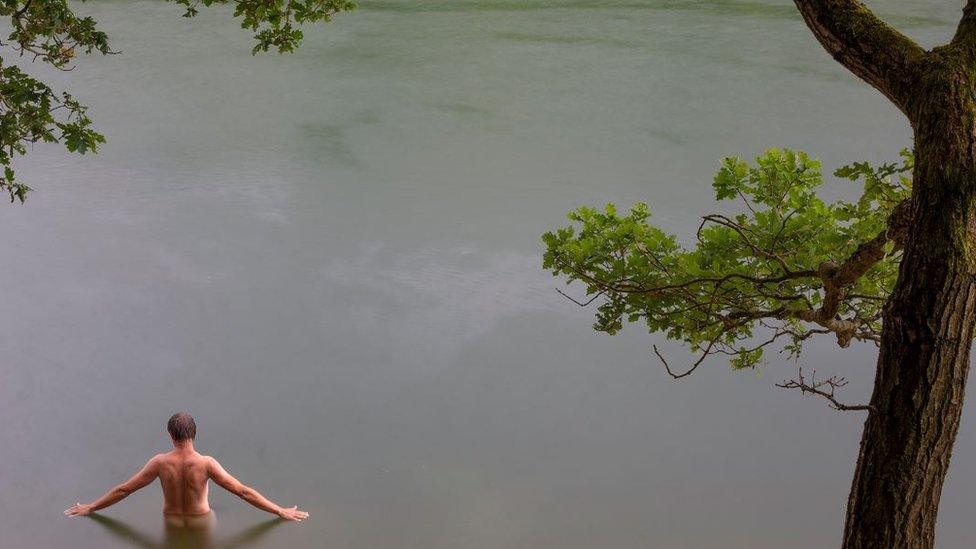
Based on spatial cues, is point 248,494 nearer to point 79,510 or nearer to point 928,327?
point 79,510

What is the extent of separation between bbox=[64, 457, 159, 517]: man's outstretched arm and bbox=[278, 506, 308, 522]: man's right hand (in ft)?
1.47

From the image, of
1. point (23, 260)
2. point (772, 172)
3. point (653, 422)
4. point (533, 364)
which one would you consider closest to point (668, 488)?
point (653, 422)

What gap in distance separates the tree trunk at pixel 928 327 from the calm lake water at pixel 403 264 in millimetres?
1797

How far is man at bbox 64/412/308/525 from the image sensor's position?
3.62m

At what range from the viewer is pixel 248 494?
12.4 ft

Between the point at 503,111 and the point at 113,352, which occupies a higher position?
the point at 503,111

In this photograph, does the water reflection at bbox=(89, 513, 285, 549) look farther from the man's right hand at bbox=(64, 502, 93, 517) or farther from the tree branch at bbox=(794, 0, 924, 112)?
the tree branch at bbox=(794, 0, 924, 112)

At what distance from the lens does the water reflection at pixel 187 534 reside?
3.77m

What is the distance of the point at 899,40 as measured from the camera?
2189 millimetres

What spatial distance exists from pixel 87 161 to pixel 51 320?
1.84m

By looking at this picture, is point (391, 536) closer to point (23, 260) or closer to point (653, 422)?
point (653, 422)

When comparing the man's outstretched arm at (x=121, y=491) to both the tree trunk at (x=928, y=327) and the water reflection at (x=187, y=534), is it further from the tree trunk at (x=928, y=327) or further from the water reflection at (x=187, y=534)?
the tree trunk at (x=928, y=327)

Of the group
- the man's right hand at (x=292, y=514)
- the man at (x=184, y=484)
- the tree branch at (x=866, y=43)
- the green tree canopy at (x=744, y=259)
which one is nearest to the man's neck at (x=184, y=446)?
the man at (x=184, y=484)

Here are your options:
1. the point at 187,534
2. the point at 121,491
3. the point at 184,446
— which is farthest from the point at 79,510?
the point at 184,446
